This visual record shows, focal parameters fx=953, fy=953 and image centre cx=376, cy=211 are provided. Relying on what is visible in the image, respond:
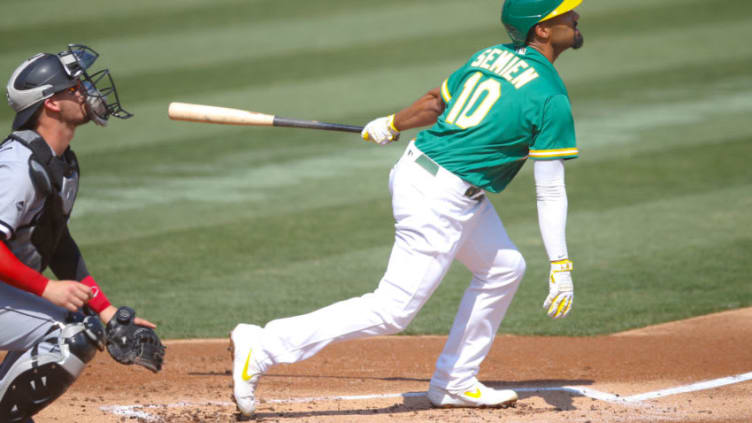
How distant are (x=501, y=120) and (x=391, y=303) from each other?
Result: 940mm

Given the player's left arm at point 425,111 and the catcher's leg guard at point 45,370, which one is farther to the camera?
the player's left arm at point 425,111

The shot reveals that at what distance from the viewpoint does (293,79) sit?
543 inches

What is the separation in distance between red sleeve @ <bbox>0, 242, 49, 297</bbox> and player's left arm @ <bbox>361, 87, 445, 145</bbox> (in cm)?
178

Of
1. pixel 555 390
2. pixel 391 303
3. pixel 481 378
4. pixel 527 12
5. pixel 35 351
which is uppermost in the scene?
pixel 527 12

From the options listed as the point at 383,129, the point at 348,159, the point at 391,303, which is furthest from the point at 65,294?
the point at 348,159

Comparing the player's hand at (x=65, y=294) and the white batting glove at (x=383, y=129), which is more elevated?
the white batting glove at (x=383, y=129)

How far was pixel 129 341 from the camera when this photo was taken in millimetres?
3789

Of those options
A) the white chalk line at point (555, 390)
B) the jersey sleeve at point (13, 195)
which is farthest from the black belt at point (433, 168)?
the jersey sleeve at point (13, 195)

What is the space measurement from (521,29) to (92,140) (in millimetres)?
8144

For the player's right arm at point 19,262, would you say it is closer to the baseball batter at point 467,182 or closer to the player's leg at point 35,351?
the player's leg at point 35,351

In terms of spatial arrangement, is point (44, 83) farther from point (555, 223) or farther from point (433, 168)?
point (555, 223)

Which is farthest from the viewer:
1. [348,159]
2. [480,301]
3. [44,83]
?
[348,159]

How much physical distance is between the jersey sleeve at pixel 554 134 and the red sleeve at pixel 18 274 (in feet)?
6.82

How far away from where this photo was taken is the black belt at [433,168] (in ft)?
14.1
